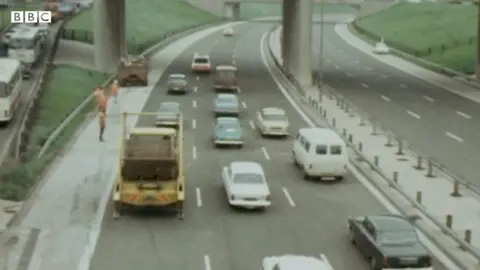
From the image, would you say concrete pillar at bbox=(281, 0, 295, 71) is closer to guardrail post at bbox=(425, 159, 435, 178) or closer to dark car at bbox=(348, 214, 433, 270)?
guardrail post at bbox=(425, 159, 435, 178)

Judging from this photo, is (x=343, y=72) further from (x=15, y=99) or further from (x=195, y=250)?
(x=195, y=250)

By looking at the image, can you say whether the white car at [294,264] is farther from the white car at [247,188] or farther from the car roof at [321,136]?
the car roof at [321,136]

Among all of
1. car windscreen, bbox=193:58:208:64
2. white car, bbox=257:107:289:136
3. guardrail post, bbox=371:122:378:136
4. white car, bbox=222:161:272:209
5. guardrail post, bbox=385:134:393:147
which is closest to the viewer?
white car, bbox=222:161:272:209

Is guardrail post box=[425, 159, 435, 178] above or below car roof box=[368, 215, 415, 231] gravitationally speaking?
below

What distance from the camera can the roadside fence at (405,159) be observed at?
101 feet

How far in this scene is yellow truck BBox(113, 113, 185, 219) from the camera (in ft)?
105

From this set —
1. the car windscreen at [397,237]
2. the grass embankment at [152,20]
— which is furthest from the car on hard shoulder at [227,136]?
the grass embankment at [152,20]

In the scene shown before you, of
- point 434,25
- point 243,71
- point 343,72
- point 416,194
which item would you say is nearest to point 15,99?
point 416,194

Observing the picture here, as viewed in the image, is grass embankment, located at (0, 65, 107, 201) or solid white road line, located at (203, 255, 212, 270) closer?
solid white road line, located at (203, 255, 212, 270)

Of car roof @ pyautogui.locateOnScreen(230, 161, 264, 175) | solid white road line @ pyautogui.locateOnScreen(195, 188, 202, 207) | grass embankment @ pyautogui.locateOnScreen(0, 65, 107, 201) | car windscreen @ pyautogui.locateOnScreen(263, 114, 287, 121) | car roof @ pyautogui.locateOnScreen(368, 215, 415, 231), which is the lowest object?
solid white road line @ pyautogui.locateOnScreen(195, 188, 202, 207)

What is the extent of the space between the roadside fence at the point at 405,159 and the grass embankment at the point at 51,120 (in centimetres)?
1461

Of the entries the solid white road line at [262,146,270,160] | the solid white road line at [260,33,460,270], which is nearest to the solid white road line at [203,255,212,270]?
the solid white road line at [260,33,460,270]

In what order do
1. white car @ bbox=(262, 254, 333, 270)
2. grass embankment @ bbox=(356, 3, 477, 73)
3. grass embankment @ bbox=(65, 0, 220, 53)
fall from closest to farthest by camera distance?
white car @ bbox=(262, 254, 333, 270) < grass embankment @ bbox=(356, 3, 477, 73) < grass embankment @ bbox=(65, 0, 220, 53)

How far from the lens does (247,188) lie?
3425 centimetres
